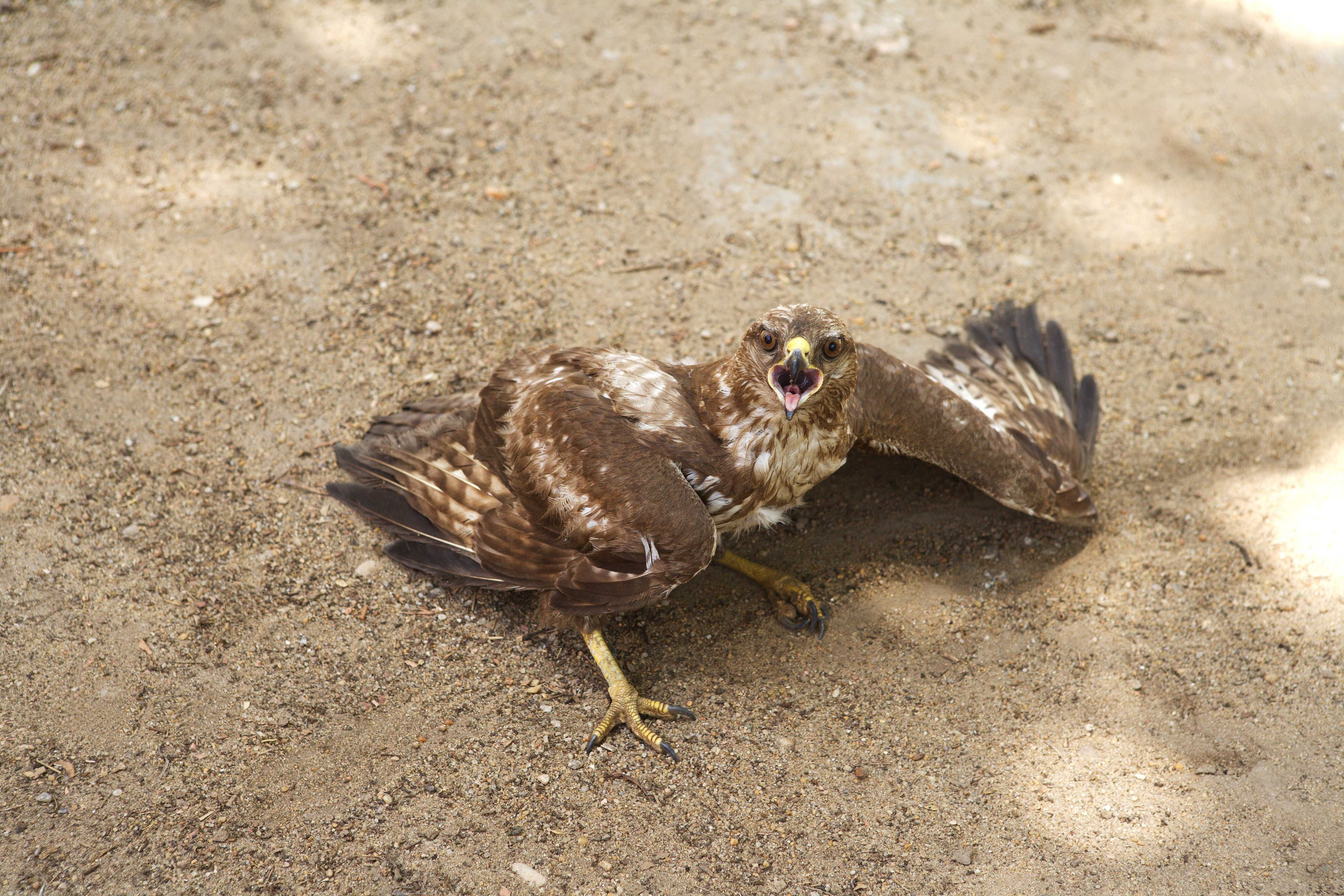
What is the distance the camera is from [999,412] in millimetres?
4684

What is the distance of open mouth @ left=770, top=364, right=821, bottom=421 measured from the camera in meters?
3.48

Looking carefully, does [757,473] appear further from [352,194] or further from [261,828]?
[352,194]

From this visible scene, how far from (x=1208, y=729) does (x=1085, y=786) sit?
66 centimetres

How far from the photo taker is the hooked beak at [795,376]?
3412mm

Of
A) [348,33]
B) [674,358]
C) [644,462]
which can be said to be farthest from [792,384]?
[348,33]

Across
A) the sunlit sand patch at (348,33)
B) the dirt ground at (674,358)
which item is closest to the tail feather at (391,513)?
the dirt ground at (674,358)

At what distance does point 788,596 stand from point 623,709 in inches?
38.1

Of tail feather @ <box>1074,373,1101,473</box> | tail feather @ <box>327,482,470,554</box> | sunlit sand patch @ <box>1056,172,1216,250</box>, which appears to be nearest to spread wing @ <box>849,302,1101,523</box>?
tail feather @ <box>1074,373,1101,473</box>

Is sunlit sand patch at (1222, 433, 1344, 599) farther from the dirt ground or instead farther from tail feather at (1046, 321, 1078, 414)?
tail feather at (1046, 321, 1078, 414)

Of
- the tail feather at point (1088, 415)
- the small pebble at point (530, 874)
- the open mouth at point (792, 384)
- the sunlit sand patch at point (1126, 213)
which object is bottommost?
the small pebble at point (530, 874)

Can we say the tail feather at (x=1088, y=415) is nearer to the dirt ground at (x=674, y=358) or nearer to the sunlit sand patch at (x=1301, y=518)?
the dirt ground at (x=674, y=358)

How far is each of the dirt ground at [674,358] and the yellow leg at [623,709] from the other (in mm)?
75

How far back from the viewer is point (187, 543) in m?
4.25

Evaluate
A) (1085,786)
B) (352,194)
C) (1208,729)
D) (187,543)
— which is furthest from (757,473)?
(352,194)
